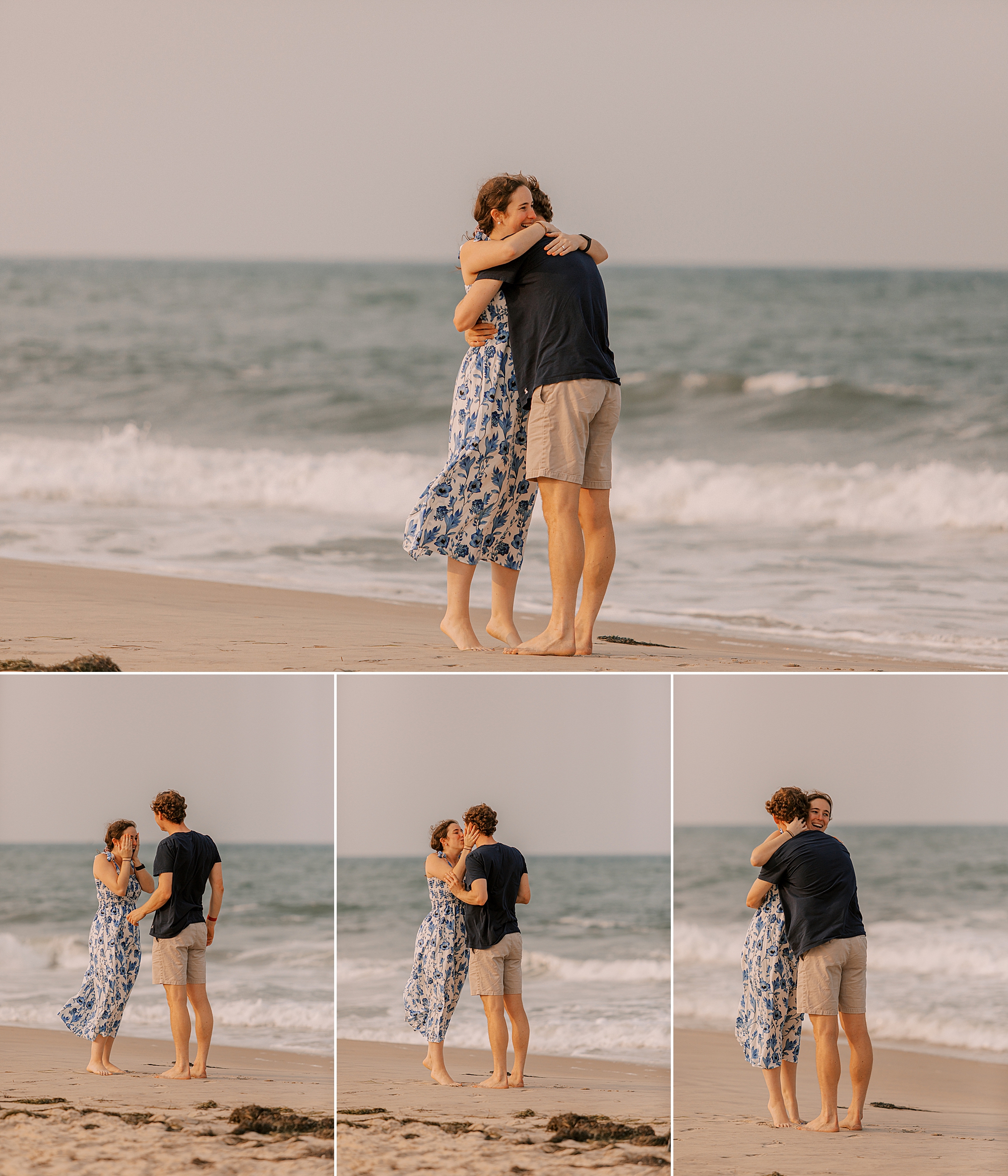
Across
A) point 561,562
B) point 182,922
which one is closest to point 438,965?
point 182,922

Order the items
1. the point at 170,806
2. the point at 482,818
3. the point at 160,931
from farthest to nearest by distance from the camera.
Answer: the point at 160,931 < the point at 170,806 < the point at 482,818

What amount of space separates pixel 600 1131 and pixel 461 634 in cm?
155

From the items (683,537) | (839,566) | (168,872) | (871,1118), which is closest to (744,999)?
(871,1118)

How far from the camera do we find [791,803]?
348 cm

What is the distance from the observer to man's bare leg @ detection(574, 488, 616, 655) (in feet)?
13.1

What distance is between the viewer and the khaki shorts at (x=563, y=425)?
12.4 ft

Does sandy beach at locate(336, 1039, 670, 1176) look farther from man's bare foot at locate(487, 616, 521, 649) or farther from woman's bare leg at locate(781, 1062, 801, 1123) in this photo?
man's bare foot at locate(487, 616, 521, 649)

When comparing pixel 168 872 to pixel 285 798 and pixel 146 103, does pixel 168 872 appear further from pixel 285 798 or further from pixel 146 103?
pixel 146 103

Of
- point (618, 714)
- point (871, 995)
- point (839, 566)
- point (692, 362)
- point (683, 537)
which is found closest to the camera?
point (618, 714)

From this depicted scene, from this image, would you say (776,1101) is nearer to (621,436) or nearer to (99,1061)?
(99,1061)

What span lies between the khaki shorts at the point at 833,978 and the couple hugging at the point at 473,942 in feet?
2.61

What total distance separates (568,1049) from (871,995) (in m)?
1.29

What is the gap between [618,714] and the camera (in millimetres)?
3463

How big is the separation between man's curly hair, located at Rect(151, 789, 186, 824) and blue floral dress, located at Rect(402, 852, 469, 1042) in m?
0.79
